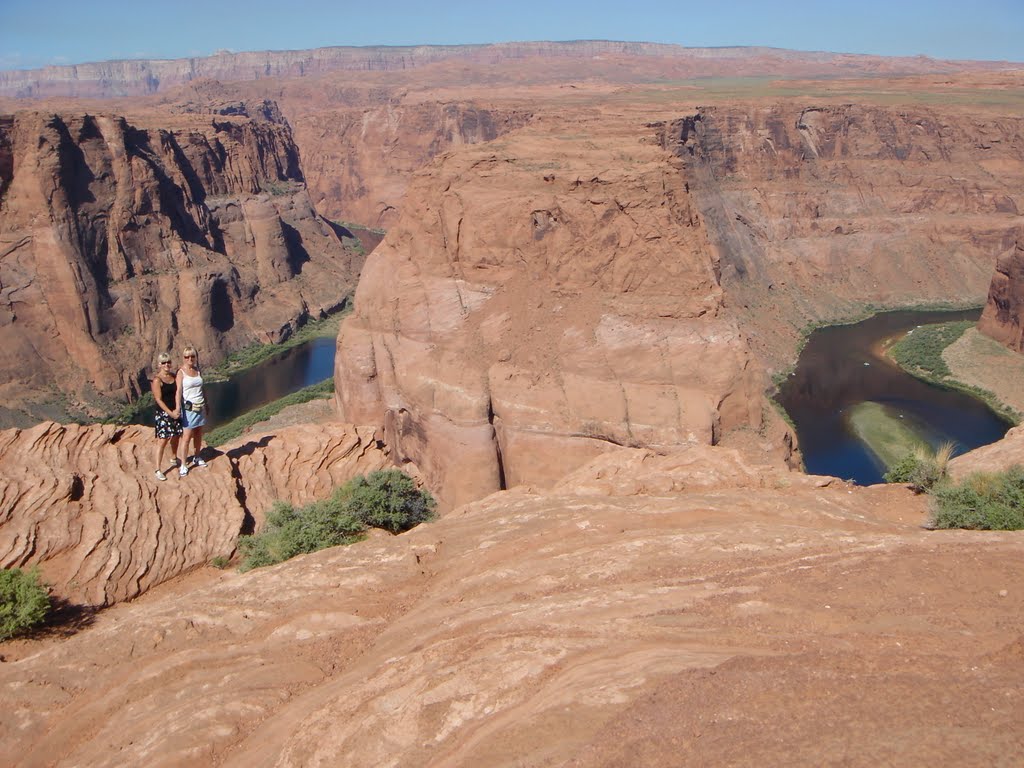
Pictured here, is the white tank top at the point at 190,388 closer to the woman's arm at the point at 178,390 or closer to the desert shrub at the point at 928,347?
the woman's arm at the point at 178,390

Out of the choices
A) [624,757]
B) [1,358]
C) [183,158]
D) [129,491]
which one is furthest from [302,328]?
[624,757]

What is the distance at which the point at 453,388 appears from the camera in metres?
22.7

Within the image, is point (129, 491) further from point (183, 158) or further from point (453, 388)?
point (183, 158)

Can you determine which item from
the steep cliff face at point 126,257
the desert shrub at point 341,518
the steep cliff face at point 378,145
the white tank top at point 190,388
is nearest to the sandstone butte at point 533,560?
the desert shrub at point 341,518

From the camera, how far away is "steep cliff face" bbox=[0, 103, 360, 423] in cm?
4509

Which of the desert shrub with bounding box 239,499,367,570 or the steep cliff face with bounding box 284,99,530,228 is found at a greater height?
the steep cliff face with bounding box 284,99,530,228

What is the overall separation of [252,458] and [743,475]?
1170 cm

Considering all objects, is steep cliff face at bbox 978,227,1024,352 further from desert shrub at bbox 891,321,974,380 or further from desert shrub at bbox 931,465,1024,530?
desert shrub at bbox 931,465,1024,530

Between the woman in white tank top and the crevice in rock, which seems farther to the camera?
the crevice in rock

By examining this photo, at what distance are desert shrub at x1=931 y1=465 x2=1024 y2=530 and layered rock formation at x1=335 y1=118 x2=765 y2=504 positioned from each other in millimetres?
8099

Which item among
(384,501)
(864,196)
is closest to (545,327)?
(384,501)

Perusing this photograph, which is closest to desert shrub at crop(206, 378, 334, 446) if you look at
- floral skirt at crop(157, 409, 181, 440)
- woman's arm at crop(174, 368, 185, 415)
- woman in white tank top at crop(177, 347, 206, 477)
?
woman in white tank top at crop(177, 347, 206, 477)

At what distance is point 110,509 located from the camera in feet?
45.1

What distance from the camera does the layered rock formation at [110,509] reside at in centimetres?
1237
